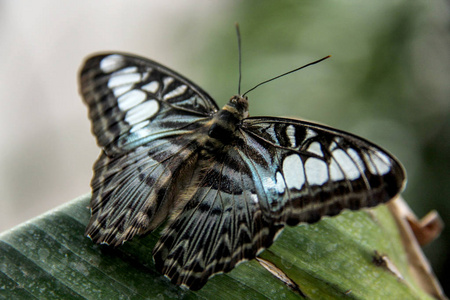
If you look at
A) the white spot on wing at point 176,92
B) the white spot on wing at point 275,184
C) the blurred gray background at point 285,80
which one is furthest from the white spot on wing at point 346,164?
the blurred gray background at point 285,80

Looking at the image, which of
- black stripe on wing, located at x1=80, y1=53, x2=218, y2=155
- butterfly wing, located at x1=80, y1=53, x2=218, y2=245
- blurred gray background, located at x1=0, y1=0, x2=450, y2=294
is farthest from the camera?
blurred gray background, located at x1=0, y1=0, x2=450, y2=294

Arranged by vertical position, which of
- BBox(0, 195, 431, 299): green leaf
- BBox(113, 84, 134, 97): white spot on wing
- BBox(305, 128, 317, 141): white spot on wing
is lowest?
BBox(0, 195, 431, 299): green leaf

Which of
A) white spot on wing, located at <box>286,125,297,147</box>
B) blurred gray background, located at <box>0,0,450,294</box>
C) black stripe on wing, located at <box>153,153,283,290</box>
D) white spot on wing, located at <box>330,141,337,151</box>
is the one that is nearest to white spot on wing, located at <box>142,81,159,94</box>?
black stripe on wing, located at <box>153,153,283,290</box>

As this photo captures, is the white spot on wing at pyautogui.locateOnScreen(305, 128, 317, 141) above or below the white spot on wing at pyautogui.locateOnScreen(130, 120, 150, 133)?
above

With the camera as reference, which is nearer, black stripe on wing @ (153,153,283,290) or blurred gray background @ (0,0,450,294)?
black stripe on wing @ (153,153,283,290)

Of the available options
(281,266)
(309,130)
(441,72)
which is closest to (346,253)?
(281,266)

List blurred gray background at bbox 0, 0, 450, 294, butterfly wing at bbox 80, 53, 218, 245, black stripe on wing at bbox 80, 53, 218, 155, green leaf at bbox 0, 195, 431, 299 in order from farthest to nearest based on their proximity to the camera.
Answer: blurred gray background at bbox 0, 0, 450, 294 → black stripe on wing at bbox 80, 53, 218, 155 → butterfly wing at bbox 80, 53, 218, 245 → green leaf at bbox 0, 195, 431, 299

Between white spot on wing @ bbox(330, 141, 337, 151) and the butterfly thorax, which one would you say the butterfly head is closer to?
the butterfly thorax
